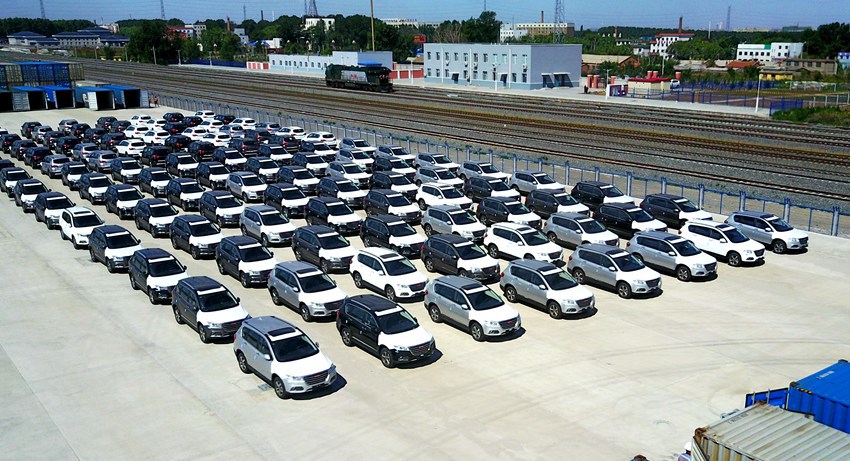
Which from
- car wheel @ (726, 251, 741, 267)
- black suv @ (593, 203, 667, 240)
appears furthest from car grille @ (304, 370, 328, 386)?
black suv @ (593, 203, 667, 240)

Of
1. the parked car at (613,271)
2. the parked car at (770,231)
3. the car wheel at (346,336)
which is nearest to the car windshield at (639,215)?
the parked car at (770,231)

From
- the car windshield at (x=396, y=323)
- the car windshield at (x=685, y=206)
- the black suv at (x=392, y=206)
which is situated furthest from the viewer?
the black suv at (x=392, y=206)

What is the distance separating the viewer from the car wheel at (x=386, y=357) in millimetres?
20469

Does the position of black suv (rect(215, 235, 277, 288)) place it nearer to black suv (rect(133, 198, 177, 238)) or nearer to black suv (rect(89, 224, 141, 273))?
black suv (rect(89, 224, 141, 273))

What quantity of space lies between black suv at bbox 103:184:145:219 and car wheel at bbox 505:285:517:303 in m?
20.2

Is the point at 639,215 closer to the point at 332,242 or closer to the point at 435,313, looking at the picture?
the point at 435,313

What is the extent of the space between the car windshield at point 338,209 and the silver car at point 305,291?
8.43 metres

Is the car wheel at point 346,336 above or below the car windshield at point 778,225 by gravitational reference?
below

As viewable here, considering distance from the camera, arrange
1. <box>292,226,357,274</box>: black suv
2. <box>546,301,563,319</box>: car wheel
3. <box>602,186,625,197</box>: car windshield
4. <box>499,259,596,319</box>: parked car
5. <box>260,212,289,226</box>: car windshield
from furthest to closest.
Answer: <box>602,186,625,197</box>: car windshield
<box>260,212,289,226</box>: car windshield
<box>292,226,357,274</box>: black suv
<box>546,301,563,319</box>: car wheel
<box>499,259,596,319</box>: parked car

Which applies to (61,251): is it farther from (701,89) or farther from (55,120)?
(701,89)

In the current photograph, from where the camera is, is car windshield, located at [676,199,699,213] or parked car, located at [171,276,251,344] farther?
car windshield, located at [676,199,699,213]

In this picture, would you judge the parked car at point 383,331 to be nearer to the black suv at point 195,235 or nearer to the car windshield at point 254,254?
the car windshield at point 254,254

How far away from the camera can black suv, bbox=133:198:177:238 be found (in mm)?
33812

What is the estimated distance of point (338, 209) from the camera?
3381 cm
